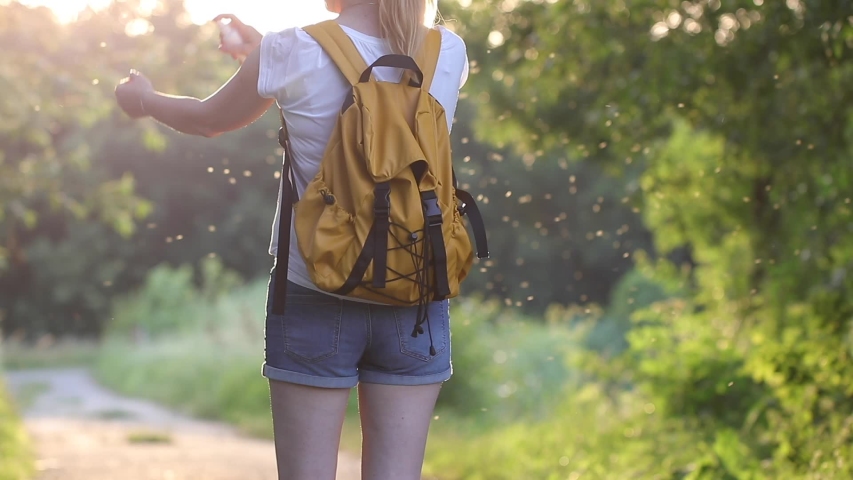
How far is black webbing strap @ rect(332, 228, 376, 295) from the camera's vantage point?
179cm

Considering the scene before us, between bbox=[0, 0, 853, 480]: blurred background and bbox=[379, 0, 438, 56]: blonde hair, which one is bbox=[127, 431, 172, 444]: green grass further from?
bbox=[379, 0, 438, 56]: blonde hair

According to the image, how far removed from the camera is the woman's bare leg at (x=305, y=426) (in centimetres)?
187

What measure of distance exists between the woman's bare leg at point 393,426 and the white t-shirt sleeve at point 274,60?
54 cm

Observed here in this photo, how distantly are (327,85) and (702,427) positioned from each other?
369 cm

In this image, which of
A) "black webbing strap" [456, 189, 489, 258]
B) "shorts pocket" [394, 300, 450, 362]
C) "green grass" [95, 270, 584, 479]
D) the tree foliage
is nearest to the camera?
"shorts pocket" [394, 300, 450, 362]

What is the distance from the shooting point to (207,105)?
2.01 metres

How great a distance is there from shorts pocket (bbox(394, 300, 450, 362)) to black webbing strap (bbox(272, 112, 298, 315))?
0.66ft

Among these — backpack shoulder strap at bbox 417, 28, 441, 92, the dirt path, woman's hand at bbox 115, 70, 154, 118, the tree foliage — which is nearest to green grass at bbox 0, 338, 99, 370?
the dirt path

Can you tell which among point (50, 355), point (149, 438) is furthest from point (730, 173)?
point (50, 355)

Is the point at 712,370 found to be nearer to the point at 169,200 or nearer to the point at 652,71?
the point at 652,71

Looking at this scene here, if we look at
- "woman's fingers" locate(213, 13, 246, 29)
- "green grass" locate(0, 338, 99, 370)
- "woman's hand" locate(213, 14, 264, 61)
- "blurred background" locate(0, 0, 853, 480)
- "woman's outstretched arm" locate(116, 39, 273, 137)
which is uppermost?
"woman's fingers" locate(213, 13, 246, 29)

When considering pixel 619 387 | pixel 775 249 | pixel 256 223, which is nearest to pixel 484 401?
pixel 619 387

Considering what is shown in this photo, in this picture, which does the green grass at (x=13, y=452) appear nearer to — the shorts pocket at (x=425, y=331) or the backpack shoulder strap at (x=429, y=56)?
the shorts pocket at (x=425, y=331)

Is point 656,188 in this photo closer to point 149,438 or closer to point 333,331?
point 333,331
